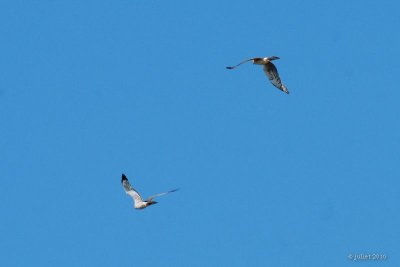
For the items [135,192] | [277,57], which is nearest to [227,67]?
[277,57]

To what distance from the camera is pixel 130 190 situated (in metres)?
70.4

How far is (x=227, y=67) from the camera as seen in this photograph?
59969 millimetres

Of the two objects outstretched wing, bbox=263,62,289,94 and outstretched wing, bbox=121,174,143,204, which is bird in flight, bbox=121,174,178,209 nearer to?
outstretched wing, bbox=121,174,143,204

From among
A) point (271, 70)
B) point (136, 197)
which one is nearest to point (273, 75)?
point (271, 70)

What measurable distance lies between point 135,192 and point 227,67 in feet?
40.6

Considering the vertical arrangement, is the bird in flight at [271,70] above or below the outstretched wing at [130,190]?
above

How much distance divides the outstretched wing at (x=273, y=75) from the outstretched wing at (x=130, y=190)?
9399 mm

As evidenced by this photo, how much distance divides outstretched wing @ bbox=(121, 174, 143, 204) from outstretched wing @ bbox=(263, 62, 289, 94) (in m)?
9.40

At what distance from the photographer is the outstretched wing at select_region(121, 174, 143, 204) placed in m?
69.7

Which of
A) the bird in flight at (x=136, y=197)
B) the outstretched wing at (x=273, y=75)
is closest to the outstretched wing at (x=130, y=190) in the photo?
the bird in flight at (x=136, y=197)

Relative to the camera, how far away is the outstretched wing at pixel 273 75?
6531 centimetres

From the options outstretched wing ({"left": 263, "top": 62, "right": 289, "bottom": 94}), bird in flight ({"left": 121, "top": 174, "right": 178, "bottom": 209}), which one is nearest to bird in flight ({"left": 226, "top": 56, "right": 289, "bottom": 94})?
outstretched wing ({"left": 263, "top": 62, "right": 289, "bottom": 94})

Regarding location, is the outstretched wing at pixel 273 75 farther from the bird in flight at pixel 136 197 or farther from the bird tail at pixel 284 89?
the bird in flight at pixel 136 197

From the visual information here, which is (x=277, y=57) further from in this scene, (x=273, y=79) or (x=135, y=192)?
(x=135, y=192)
